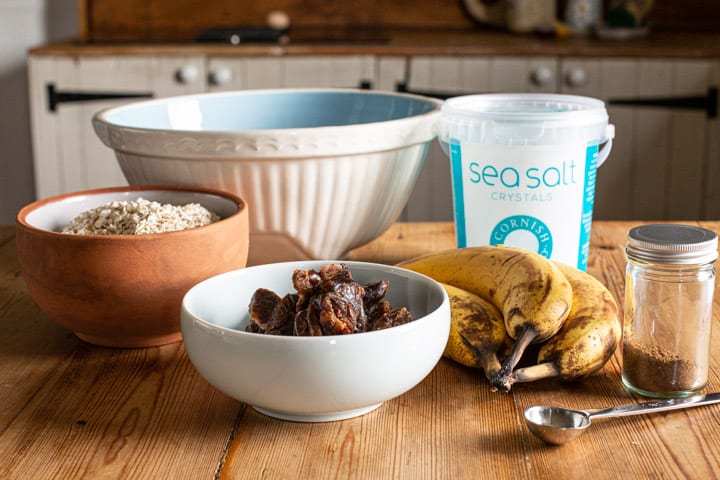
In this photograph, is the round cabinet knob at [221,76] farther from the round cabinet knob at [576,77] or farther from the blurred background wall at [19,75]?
the round cabinet knob at [576,77]

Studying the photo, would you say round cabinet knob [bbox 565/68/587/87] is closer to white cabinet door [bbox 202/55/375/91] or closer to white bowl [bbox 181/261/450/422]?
white cabinet door [bbox 202/55/375/91]

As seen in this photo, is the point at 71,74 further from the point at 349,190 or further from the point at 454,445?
the point at 454,445

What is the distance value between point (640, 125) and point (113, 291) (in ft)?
6.26

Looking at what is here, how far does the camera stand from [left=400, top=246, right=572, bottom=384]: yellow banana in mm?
682

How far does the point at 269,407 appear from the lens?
1.99 feet

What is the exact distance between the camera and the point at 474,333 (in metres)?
0.70

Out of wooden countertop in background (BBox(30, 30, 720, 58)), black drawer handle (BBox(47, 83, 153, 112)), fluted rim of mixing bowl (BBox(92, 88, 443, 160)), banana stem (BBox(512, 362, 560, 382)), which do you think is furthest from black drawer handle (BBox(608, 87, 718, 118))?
banana stem (BBox(512, 362, 560, 382))

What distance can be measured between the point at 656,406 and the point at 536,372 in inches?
3.5

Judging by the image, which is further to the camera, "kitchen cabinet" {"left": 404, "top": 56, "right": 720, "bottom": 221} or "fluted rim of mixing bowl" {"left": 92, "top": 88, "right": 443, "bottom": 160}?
"kitchen cabinet" {"left": 404, "top": 56, "right": 720, "bottom": 221}

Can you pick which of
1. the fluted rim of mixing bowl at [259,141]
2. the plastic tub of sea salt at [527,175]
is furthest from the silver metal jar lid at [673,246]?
the fluted rim of mixing bowl at [259,141]

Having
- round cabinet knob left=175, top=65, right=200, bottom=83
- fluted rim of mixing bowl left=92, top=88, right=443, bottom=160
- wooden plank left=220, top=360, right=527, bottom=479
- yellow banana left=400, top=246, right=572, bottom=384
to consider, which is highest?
round cabinet knob left=175, top=65, right=200, bottom=83

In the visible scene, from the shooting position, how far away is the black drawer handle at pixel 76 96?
7.64 ft

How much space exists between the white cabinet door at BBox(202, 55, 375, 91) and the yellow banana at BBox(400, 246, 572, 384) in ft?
5.02

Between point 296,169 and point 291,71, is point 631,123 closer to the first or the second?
point 291,71
